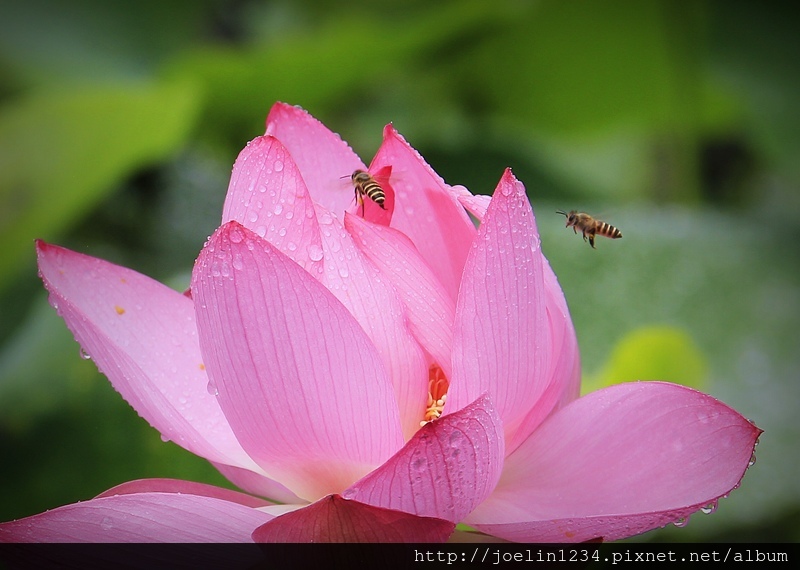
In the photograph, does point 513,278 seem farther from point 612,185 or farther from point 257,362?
point 612,185

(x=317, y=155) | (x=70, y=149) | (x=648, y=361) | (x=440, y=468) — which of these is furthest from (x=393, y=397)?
(x=70, y=149)

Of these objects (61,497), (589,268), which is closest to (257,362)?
(61,497)

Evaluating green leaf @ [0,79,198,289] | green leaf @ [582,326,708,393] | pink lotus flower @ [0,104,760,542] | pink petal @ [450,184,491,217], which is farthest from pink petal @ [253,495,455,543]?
green leaf @ [0,79,198,289]

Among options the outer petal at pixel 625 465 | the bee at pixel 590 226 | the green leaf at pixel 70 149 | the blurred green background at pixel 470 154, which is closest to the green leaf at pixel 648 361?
the blurred green background at pixel 470 154

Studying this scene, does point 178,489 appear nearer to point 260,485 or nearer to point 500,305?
point 260,485

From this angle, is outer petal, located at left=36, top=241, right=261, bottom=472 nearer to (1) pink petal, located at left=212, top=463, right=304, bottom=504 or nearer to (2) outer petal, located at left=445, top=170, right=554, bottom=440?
(1) pink petal, located at left=212, top=463, right=304, bottom=504

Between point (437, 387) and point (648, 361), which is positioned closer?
point (437, 387)
